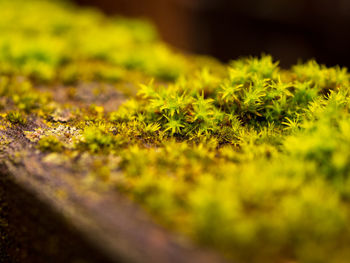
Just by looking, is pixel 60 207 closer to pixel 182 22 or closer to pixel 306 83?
pixel 306 83

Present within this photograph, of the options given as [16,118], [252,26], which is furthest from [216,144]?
[252,26]

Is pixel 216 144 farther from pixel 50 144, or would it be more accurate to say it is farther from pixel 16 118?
pixel 16 118

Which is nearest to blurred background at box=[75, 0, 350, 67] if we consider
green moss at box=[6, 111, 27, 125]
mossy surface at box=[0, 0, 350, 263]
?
mossy surface at box=[0, 0, 350, 263]

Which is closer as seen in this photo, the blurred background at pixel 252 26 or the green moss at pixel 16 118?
the green moss at pixel 16 118

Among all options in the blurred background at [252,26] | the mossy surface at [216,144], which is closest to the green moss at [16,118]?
the mossy surface at [216,144]

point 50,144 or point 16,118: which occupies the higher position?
point 16,118

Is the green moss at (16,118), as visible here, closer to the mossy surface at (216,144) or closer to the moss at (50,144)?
the mossy surface at (216,144)
